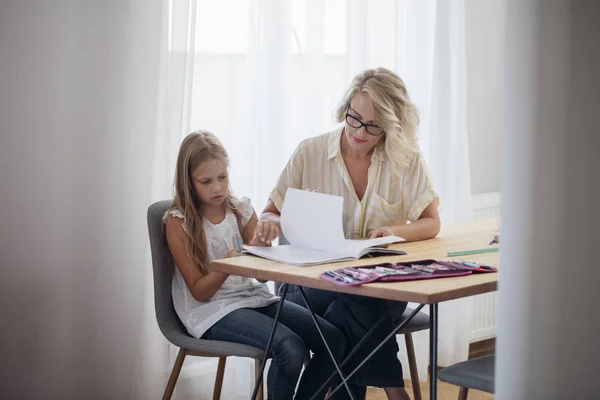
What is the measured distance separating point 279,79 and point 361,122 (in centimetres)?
75

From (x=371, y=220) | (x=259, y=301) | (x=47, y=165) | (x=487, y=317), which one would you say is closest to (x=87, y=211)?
(x=47, y=165)

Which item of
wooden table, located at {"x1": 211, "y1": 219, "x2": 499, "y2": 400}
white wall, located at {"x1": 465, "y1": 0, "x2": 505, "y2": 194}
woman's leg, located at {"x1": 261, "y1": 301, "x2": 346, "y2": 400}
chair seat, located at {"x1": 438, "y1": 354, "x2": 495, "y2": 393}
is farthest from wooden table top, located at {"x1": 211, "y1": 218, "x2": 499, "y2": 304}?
white wall, located at {"x1": 465, "y1": 0, "x2": 505, "y2": 194}

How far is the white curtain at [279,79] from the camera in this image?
2982 millimetres

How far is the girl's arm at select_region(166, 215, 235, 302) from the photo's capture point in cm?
234

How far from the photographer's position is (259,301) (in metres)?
2.44

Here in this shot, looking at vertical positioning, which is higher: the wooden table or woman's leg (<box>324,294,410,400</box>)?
the wooden table

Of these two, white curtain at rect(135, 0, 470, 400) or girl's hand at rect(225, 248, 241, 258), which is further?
white curtain at rect(135, 0, 470, 400)

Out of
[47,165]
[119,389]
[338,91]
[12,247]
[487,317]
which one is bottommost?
[119,389]

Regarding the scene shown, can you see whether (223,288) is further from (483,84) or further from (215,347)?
(483,84)

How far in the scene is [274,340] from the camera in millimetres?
2232

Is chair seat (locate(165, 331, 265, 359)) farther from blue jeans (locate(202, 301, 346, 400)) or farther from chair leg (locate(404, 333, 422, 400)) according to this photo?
chair leg (locate(404, 333, 422, 400))

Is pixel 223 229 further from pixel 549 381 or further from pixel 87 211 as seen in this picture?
pixel 549 381

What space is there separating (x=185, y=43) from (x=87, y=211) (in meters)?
0.71

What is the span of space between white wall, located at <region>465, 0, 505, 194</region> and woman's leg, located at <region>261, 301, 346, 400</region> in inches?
69.1
